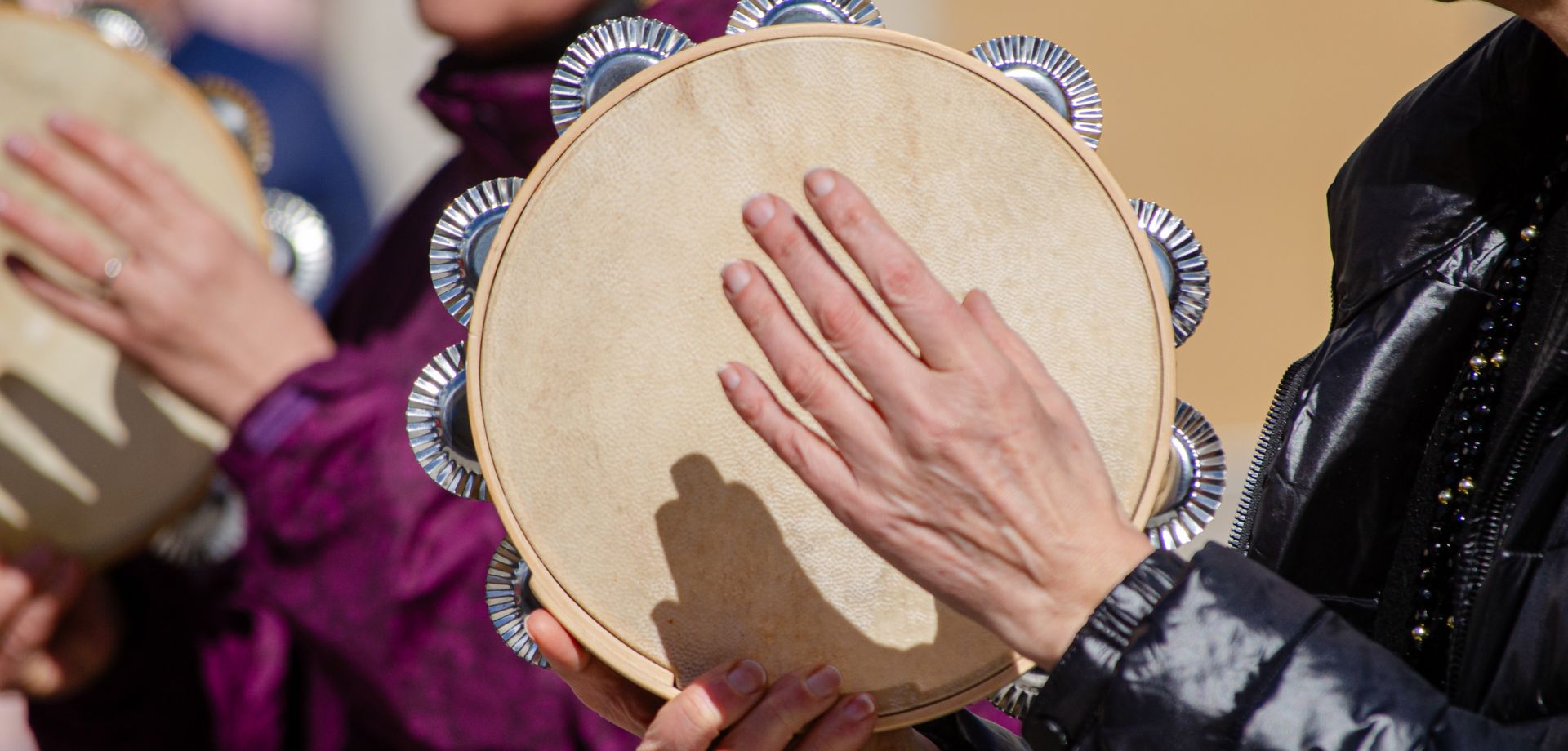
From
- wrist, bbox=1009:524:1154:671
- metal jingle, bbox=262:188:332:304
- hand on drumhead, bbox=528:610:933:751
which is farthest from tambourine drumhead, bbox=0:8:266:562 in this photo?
wrist, bbox=1009:524:1154:671

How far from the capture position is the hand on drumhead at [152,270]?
183 cm

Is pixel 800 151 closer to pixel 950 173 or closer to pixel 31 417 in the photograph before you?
pixel 950 173

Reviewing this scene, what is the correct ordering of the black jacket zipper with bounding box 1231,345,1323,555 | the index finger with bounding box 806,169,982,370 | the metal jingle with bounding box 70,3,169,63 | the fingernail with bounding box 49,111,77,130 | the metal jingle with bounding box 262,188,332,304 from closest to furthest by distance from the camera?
the index finger with bounding box 806,169,982,370
the black jacket zipper with bounding box 1231,345,1323,555
the fingernail with bounding box 49,111,77,130
the metal jingle with bounding box 70,3,169,63
the metal jingle with bounding box 262,188,332,304

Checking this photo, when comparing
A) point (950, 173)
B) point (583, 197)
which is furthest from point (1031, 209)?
point (583, 197)

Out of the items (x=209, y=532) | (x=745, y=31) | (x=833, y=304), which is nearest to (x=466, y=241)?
(x=745, y=31)

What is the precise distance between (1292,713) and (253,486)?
1.38m

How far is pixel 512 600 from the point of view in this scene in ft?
3.82

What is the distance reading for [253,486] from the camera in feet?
5.98

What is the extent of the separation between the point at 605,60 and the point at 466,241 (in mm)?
181

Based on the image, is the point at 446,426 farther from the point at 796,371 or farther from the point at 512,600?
the point at 796,371

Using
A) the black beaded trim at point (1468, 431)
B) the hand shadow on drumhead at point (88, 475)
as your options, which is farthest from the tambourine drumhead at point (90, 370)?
the black beaded trim at point (1468, 431)

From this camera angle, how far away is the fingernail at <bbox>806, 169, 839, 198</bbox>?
0.90 meters

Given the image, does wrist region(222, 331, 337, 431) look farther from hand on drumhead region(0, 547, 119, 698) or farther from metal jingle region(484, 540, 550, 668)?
metal jingle region(484, 540, 550, 668)

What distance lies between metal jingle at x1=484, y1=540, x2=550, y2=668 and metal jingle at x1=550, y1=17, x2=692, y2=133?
0.35 metres
